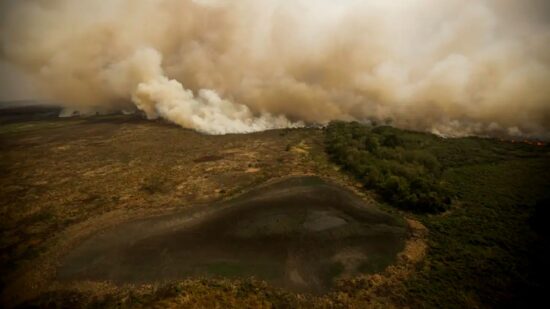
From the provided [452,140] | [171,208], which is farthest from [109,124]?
[452,140]

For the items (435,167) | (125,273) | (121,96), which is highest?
(121,96)

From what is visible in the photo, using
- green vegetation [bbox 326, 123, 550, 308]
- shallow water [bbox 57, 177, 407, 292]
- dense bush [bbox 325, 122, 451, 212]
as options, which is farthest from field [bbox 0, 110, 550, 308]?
shallow water [bbox 57, 177, 407, 292]

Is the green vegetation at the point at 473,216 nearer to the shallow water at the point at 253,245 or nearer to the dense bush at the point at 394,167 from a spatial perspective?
the dense bush at the point at 394,167

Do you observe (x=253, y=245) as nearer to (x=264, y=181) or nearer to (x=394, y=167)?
(x=264, y=181)

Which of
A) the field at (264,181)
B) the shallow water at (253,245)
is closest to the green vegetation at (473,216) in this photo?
the field at (264,181)

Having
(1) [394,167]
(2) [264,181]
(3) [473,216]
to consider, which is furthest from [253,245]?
(1) [394,167]

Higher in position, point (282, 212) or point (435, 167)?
point (435, 167)

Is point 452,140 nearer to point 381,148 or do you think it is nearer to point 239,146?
point 381,148
